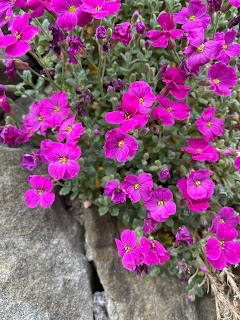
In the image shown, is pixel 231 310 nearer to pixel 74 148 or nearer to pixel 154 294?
pixel 154 294

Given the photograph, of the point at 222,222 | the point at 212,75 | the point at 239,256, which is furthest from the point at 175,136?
the point at 239,256

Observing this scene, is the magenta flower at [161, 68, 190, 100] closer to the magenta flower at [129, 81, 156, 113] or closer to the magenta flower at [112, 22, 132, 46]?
the magenta flower at [129, 81, 156, 113]

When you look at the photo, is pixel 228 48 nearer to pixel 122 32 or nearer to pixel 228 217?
pixel 122 32

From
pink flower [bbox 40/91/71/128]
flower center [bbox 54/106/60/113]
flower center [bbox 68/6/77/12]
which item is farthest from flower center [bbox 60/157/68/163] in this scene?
flower center [bbox 68/6/77/12]

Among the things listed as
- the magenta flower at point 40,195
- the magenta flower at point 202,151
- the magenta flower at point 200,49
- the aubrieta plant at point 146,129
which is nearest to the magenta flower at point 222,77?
the aubrieta plant at point 146,129

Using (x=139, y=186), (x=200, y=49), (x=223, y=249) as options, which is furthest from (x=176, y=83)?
(x=223, y=249)

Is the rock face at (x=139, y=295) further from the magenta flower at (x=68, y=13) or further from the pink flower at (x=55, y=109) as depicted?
the magenta flower at (x=68, y=13)
